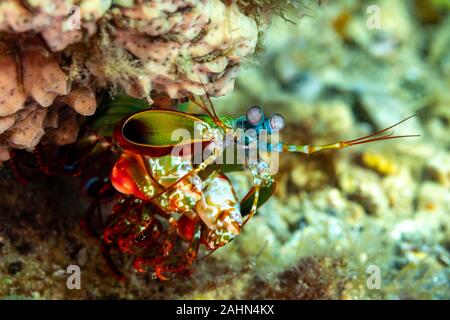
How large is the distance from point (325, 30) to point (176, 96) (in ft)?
17.6

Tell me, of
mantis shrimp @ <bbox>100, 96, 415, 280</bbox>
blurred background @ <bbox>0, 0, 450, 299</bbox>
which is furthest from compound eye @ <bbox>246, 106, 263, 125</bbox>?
blurred background @ <bbox>0, 0, 450, 299</bbox>

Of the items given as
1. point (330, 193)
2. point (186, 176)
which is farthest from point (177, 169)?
point (330, 193)

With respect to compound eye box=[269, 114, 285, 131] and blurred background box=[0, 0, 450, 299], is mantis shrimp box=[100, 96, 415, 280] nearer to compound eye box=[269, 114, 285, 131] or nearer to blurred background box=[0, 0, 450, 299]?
compound eye box=[269, 114, 285, 131]

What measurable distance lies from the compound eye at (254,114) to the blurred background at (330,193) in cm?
39

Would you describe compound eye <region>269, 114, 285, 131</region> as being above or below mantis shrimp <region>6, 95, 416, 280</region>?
above

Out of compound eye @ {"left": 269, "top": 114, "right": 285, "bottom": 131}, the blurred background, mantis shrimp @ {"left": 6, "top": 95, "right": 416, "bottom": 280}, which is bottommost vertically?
the blurred background

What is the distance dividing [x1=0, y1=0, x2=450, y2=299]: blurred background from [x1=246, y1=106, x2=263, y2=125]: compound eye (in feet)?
1.27

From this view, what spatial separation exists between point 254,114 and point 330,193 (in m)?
2.89

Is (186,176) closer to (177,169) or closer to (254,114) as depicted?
(177,169)

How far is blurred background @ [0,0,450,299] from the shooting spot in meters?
3.25

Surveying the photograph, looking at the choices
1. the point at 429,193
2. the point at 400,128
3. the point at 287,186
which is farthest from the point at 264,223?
the point at 400,128

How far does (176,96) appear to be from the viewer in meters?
2.50

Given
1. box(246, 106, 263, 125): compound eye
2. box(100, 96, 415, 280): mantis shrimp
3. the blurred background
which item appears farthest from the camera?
the blurred background

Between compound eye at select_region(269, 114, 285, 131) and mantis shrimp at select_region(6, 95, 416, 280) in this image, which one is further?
mantis shrimp at select_region(6, 95, 416, 280)
